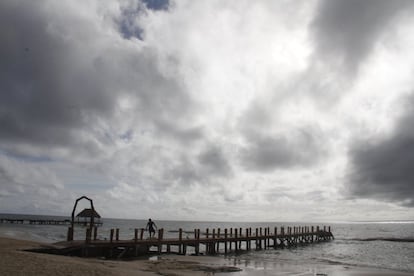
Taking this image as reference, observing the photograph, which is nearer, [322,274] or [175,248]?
[322,274]

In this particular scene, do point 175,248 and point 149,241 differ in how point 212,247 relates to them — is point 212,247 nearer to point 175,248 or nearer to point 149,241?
point 175,248

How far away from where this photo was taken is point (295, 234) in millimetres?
53031

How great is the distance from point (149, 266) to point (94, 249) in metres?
5.34

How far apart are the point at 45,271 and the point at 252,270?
12372 mm

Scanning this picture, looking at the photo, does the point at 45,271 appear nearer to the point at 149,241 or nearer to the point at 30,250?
the point at 30,250

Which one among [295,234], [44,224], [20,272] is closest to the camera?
[20,272]

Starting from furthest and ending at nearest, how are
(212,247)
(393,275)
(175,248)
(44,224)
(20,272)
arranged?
(44,224)
(175,248)
(212,247)
(393,275)
(20,272)

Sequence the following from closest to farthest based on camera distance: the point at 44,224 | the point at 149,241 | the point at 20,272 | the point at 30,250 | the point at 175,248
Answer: the point at 20,272 < the point at 30,250 < the point at 149,241 < the point at 175,248 < the point at 44,224

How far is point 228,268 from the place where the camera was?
70.8 ft

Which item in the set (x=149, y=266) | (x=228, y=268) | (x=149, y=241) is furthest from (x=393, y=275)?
(x=149, y=241)

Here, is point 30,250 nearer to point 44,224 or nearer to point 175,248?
point 175,248

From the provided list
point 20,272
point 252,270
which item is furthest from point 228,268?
point 20,272

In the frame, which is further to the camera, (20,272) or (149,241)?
(149,241)

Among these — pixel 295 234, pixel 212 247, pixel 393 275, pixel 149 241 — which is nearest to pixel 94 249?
pixel 149 241
